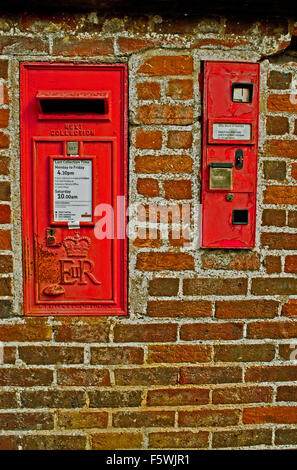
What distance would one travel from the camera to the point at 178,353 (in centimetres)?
156

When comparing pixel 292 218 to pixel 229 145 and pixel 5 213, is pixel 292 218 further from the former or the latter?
pixel 5 213

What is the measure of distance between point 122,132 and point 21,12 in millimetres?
594

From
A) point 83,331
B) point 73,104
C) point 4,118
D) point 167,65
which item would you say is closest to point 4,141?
point 4,118

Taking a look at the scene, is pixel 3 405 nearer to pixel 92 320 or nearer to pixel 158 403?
pixel 92 320

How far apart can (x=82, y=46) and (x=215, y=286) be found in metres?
1.09

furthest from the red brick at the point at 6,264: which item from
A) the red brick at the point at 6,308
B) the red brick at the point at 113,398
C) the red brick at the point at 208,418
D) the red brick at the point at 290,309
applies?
the red brick at the point at 290,309

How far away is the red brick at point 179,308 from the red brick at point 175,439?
0.50 m

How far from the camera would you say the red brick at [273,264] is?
1.55 metres

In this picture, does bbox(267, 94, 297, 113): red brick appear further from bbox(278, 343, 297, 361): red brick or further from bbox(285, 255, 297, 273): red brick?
bbox(278, 343, 297, 361): red brick

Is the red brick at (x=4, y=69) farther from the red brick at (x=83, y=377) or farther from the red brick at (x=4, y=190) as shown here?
the red brick at (x=83, y=377)

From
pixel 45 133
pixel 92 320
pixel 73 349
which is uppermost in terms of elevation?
pixel 45 133

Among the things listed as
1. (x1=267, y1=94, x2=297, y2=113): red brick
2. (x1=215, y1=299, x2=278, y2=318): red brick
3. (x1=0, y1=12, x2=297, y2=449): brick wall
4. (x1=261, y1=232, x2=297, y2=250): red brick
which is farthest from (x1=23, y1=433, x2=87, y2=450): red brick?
(x1=267, y1=94, x2=297, y2=113): red brick
